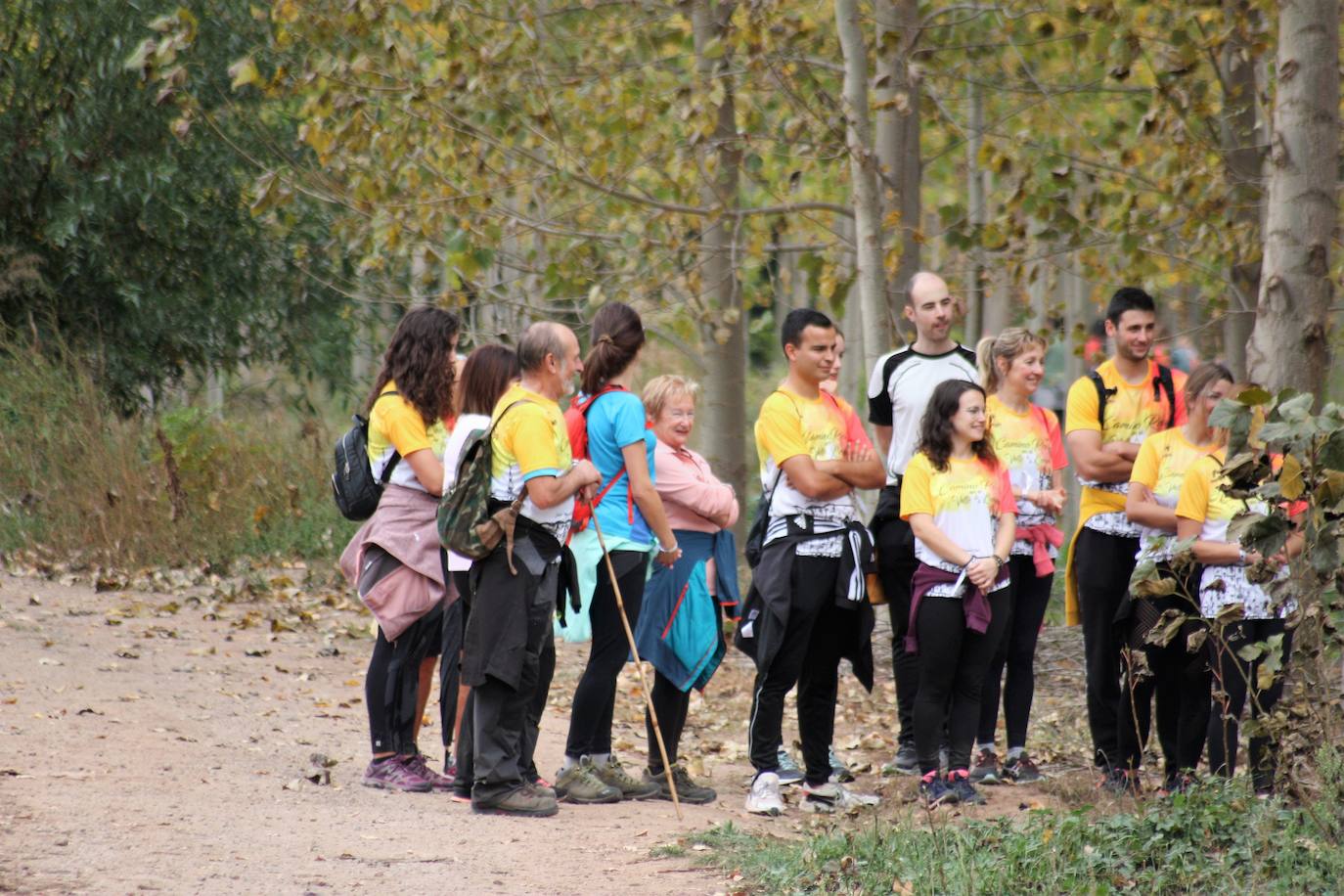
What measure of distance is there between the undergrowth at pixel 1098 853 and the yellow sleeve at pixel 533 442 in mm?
1590

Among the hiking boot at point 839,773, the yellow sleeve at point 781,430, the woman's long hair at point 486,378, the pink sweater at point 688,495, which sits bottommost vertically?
the hiking boot at point 839,773

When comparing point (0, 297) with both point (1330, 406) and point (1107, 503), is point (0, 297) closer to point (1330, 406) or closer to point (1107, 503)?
point (1107, 503)

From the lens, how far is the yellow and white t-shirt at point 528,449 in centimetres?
636

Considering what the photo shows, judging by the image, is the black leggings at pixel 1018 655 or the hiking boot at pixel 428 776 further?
the black leggings at pixel 1018 655

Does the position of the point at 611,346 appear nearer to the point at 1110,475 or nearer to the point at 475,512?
the point at 475,512

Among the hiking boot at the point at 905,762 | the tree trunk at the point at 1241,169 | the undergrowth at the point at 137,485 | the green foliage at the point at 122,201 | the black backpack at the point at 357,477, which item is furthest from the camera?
the green foliage at the point at 122,201

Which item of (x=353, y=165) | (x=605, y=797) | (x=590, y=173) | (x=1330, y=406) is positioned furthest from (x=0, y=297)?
(x=1330, y=406)

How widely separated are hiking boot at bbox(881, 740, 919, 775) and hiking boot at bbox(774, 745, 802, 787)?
0.47 meters

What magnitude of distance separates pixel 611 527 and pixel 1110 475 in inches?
86.7

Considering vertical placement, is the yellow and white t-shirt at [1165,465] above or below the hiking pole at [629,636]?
above

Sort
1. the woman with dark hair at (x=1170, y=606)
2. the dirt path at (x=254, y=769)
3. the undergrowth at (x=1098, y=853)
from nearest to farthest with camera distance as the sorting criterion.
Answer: the undergrowth at (x=1098, y=853), the dirt path at (x=254, y=769), the woman with dark hair at (x=1170, y=606)

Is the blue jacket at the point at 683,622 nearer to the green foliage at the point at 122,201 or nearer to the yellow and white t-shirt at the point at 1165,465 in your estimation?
the yellow and white t-shirt at the point at 1165,465

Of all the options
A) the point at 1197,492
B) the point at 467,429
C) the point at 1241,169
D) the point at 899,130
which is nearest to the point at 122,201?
the point at 899,130

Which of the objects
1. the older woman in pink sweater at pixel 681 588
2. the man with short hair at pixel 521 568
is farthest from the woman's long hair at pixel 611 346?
the older woman in pink sweater at pixel 681 588
